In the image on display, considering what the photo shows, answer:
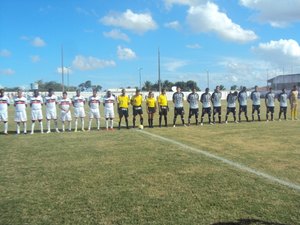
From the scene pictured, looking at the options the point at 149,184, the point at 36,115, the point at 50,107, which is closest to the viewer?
the point at 149,184

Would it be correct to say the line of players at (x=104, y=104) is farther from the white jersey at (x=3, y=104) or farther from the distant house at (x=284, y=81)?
the distant house at (x=284, y=81)

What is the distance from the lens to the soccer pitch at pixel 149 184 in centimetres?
531

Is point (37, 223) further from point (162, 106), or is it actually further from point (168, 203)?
point (162, 106)

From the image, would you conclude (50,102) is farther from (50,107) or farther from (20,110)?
(20,110)

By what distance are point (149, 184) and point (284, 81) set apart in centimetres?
9791

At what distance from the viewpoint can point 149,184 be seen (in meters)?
6.92

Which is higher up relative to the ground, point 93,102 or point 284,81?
point 284,81

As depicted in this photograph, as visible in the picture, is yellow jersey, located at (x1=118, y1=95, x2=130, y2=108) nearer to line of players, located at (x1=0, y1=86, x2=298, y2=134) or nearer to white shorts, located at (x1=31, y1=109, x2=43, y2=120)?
line of players, located at (x1=0, y1=86, x2=298, y2=134)

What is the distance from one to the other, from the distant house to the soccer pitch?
88.5 m

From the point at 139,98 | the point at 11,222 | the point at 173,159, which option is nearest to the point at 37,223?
the point at 11,222

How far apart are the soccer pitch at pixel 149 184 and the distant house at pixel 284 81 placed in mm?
88547

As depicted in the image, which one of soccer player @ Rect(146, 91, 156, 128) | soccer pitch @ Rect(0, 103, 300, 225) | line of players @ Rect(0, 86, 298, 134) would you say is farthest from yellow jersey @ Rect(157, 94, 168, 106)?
soccer pitch @ Rect(0, 103, 300, 225)

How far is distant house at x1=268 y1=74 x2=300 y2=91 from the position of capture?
94500 mm

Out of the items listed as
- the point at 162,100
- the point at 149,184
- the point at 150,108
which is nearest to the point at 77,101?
the point at 150,108
